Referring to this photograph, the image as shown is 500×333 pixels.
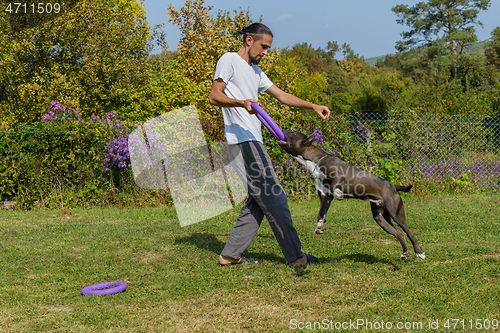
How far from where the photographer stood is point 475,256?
4.73 meters

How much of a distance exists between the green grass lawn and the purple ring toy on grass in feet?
0.22

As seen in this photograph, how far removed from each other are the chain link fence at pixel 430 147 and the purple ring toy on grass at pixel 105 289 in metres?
6.55

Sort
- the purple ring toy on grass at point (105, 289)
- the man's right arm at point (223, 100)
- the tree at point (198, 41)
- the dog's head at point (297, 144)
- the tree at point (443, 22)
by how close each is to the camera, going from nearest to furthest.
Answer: the purple ring toy on grass at point (105, 289) → the man's right arm at point (223, 100) → the dog's head at point (297, 144) → the tree at point (198, 41) → the tree at point (443, 22)

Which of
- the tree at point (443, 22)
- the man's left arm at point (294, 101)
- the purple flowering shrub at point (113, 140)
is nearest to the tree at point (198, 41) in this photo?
the purple flowering shrub at point (113, 140)

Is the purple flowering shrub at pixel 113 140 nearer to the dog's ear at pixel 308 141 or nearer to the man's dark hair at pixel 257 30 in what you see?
the man's dark hair at pixel 257 30

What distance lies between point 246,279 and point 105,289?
4.24ft

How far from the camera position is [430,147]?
9.85 metres

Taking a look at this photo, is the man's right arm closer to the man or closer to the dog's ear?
the man

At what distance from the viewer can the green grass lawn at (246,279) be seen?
3.21 meters

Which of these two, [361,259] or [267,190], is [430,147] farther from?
[267,190]

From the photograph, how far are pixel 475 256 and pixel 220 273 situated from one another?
275cm

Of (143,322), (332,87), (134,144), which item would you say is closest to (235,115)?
(143,322)

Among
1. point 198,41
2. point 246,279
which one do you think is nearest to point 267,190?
point 246,279

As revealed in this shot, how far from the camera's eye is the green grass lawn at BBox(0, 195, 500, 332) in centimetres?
321
